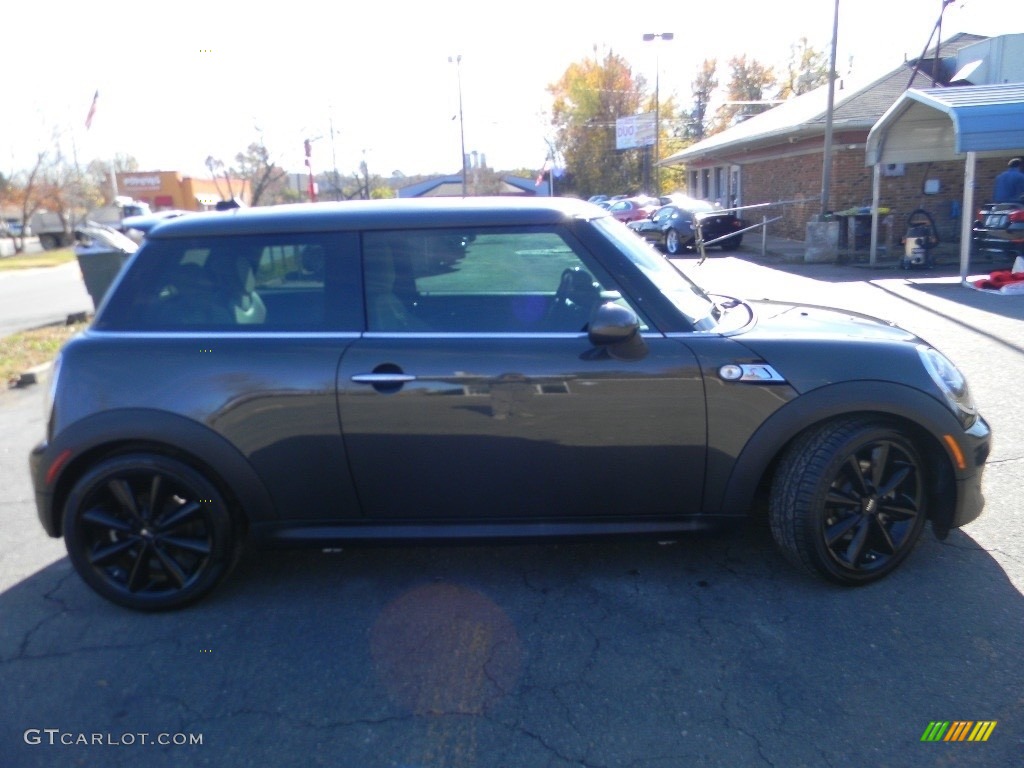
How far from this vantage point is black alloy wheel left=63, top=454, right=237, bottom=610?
3.50m

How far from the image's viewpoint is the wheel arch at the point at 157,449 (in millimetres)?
3426

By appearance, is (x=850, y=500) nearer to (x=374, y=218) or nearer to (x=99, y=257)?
(x=374, y=218)

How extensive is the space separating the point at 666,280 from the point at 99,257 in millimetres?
9247

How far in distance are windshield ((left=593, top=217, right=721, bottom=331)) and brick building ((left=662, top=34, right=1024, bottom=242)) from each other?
1710 cm

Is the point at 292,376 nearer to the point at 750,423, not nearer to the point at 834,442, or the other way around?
the point at 750,423

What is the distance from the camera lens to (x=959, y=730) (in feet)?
8.82

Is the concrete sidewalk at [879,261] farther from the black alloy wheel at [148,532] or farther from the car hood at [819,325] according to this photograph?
the black alloy wheel at [148,532]

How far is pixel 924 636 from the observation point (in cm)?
321

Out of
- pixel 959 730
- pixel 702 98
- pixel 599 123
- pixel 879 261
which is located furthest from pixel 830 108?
pixel 702 98

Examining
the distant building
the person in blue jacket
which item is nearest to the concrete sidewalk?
the person in blue jacket

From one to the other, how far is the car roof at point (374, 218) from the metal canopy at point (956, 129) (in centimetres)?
1158

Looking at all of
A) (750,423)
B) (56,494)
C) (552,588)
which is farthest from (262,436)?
(750,423)

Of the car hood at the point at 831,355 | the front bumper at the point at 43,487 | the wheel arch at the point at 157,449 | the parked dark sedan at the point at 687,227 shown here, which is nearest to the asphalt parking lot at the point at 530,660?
the front bumper at the point at 43,487

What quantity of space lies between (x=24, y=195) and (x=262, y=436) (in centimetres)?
5497
